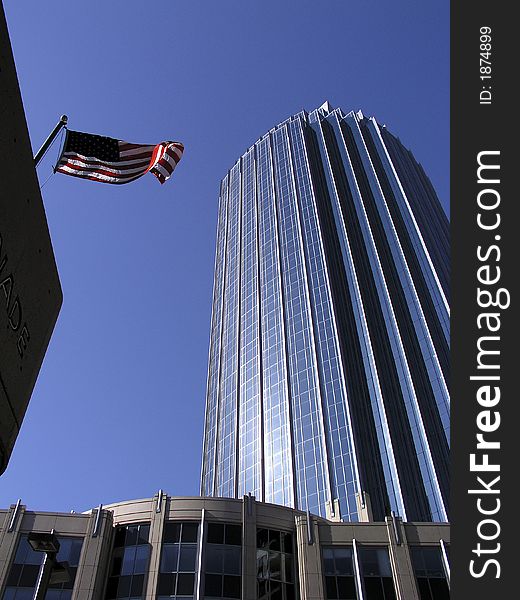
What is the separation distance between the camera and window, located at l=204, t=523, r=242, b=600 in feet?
121

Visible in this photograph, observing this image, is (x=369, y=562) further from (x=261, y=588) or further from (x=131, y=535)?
(x=131, y=535)

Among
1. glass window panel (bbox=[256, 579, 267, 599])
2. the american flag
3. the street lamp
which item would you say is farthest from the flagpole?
glass window panel (bbox=[256, 579, 267, 599])

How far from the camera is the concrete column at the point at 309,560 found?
121 ft

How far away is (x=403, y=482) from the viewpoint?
276 ft

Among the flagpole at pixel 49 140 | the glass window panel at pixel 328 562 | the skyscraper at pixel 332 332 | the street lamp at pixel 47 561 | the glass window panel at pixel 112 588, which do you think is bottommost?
the glass window panel at pixel 112 588

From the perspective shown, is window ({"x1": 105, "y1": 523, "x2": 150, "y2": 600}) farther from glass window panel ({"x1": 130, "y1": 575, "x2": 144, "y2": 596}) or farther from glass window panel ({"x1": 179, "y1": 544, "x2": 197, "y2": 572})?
glass window panel ({"x1": 179, "y1": 544, "x2": 197, "y2": 572})

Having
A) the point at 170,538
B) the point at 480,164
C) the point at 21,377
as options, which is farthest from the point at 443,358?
the point at 21,377

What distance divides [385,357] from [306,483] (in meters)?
28.9

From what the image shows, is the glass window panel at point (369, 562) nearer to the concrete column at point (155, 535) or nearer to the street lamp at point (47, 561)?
the concrete column at point (155, 535)

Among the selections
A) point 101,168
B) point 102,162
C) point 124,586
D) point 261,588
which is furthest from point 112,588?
point 102,162

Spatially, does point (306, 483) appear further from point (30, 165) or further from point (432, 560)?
point (30, 165)

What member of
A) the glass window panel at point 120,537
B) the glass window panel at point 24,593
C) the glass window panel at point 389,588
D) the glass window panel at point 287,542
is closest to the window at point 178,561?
the glass window panel at point 120,537

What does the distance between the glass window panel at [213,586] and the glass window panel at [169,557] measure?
231cm

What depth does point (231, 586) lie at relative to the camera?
1464 inches
